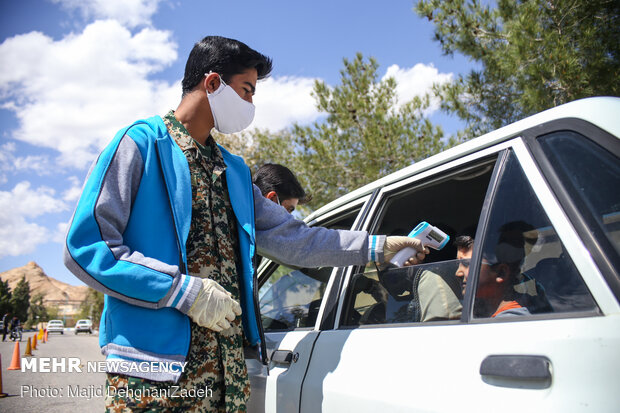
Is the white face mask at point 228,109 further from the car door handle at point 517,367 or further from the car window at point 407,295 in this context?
the car door handle at point 517,367

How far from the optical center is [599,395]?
987 mm

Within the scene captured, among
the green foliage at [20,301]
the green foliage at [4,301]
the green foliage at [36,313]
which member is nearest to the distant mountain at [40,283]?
the green foliage at [36,313]

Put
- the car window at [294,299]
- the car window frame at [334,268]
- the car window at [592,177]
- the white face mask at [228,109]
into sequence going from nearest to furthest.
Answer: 1. the car window at [592,177]
2. the white face mask at [228,109]
3. the car window frame at [334,268]
4. the car window at [294,299]

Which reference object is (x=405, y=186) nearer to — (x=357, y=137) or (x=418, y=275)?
(x=418, y=275)

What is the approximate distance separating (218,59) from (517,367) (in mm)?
1553

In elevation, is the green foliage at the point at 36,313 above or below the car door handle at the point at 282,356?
above

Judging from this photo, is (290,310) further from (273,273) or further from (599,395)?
(599,395)

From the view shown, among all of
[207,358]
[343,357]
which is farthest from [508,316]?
[207,358]

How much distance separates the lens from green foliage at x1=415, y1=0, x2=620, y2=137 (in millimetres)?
5855

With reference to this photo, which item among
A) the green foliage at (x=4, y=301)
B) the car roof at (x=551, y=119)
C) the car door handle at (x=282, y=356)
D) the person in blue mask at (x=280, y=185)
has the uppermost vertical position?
the green foliage at (x=4, y=301)

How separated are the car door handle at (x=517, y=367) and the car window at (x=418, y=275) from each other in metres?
0.29

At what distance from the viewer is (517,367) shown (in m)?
1.13

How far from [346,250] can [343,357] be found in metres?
0.45

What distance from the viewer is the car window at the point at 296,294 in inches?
92.4
